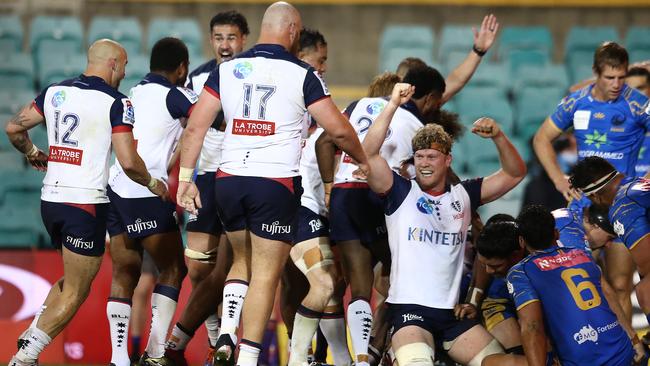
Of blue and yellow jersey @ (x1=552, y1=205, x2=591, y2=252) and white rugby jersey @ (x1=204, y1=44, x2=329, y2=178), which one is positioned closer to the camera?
white rugby jersey @ (x1=204, y1=44, x2=329, y2=178)

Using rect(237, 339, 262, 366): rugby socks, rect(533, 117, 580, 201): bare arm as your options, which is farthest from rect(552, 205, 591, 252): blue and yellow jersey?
rect(237, 339, 262, 366): rugby socks

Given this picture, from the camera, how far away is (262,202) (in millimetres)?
7102

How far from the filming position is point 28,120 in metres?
8.04

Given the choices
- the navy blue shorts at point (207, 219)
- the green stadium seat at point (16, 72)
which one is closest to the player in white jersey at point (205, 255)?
the navy blue shorts at point (207, 219)

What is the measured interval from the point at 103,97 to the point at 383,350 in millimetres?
2941

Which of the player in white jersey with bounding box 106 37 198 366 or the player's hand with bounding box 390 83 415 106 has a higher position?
the player's hand with bounding box 390 83 415 106

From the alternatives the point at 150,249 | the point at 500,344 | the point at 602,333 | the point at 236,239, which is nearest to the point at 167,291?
the point at 150,249

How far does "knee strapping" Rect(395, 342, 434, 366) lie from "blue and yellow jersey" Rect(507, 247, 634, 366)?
0.68 meters

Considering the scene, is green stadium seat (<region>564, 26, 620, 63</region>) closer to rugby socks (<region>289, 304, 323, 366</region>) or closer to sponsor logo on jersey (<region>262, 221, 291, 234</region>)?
rugby socks (<region>289, 304, 323, 366</region>)

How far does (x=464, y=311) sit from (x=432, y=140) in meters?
1.21

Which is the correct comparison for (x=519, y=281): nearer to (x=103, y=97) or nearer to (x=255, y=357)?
(x=255, y=357)

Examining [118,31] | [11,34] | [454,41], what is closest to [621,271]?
[454,41]

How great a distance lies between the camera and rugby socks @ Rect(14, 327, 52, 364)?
25.6 feet

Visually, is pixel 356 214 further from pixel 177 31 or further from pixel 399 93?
pixel 177 31
